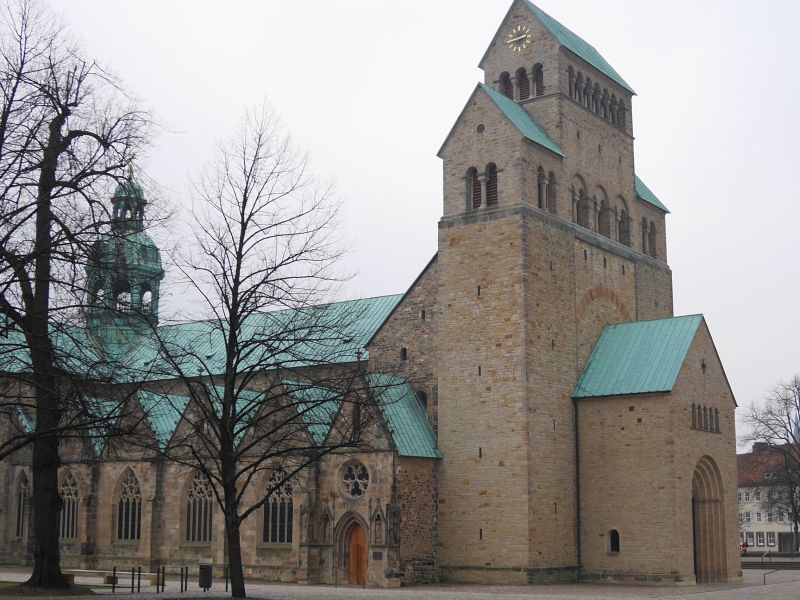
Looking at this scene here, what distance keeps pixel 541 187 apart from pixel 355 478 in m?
15.0

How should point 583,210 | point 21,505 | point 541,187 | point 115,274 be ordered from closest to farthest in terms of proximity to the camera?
point 115,274 < point 541,187 < point 583,210 < point 21,505

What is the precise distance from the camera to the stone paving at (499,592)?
108 feet

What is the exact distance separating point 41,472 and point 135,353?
104ft

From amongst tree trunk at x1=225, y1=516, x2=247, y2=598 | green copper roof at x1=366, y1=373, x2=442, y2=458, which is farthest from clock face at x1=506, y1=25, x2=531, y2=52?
tree trunk at x1=225, y1=516, x2=247, y2=598

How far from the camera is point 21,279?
21609 mm

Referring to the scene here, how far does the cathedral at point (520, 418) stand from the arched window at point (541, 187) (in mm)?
89

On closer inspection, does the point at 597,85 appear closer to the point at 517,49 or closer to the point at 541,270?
the point at 517,49

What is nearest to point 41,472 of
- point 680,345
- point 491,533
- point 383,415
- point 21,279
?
point 21,279

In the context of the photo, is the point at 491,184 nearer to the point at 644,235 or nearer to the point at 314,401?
the point at 644,235

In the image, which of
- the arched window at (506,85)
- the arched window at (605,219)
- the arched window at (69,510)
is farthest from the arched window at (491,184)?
the arched window at (69,510)

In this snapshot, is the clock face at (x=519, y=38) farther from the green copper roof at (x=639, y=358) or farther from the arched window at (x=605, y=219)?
the green copper roof at (x=639, y=358)

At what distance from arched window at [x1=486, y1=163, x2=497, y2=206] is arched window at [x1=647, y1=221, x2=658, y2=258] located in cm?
1274

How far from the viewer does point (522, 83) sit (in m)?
50.5

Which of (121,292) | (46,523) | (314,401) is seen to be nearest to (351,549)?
(314,401)
